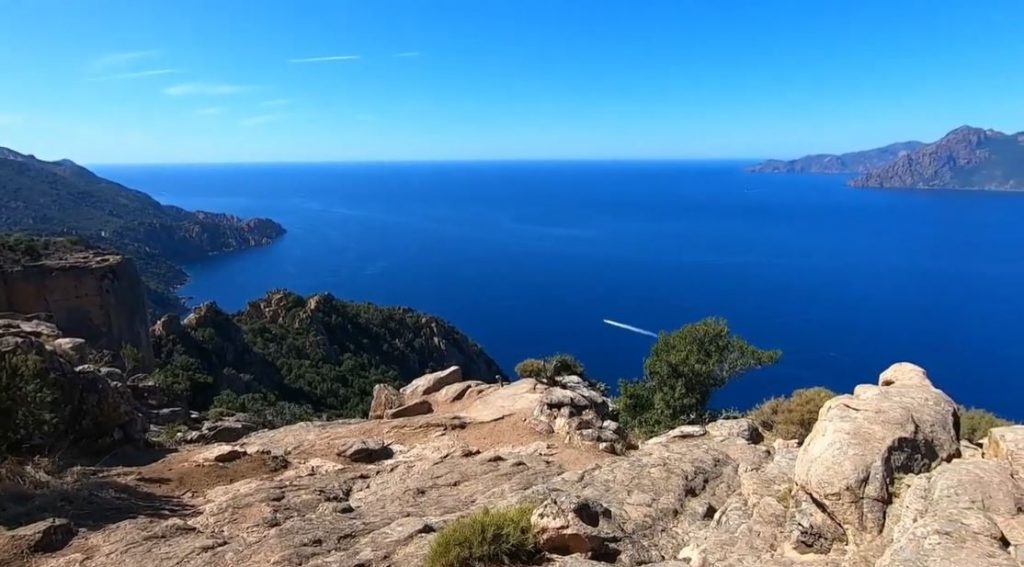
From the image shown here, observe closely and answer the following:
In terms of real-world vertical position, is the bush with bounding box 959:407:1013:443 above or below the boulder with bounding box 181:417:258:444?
above

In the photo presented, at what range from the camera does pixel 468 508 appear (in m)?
12.1

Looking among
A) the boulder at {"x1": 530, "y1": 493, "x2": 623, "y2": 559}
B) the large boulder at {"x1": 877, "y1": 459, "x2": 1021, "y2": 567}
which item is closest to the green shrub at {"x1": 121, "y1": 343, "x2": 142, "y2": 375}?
the boulder at {"x1": 530, "y1": 493, "x2": 623, "y2": 559}

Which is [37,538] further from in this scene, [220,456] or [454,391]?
[454,391]

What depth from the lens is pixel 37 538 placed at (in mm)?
9977

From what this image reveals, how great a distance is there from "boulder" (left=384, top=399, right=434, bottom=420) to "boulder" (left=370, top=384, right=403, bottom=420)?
0.52m

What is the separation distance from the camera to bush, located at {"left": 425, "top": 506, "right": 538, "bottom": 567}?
895 cm

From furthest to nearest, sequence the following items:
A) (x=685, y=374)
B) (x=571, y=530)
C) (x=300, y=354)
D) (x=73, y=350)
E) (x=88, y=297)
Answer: (x=300, y=354) < (x=88, y=297) < (x=685, y=374) < (x=73, y=350) < (x=571, y=530)

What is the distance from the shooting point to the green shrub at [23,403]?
13586 mm

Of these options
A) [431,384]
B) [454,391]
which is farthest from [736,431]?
[431,384]

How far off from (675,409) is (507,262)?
144m

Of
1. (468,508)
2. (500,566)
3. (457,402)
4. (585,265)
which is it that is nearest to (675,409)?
(457,402)

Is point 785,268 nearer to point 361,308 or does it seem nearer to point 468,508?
point 361,308

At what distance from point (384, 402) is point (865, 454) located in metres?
17.0

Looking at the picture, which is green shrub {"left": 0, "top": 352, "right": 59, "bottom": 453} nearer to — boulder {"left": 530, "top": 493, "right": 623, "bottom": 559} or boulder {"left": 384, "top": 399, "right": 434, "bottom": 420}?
boulder {"left": 384, "top": 399, "right": 434, "bottom": 420}
